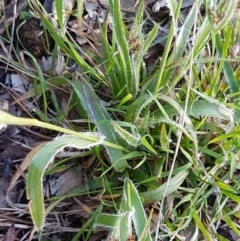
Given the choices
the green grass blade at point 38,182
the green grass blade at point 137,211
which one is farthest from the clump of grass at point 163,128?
the green grass blade at point 38,182

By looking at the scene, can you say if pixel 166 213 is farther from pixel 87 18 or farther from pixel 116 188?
pixel 87 18

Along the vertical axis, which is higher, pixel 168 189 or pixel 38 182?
pixel 38 182

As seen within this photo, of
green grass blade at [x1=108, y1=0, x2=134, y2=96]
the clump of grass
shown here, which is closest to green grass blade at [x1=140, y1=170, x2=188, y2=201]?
the clump of grass

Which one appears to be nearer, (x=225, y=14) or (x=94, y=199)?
(x=225, y=14)

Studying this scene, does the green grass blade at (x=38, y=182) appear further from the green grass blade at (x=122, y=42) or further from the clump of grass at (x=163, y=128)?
the green grass blade at (x=122, y=42)

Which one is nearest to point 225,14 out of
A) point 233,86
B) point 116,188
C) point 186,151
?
point 233,86

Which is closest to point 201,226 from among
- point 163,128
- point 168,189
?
point 168,189

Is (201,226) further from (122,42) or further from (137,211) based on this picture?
(122,42)

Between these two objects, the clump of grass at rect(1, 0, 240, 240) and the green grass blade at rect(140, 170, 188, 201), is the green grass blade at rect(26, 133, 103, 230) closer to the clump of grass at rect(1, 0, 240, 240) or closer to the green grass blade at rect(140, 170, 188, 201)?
the clump of grass at rect(1, 0, 240, 240)
